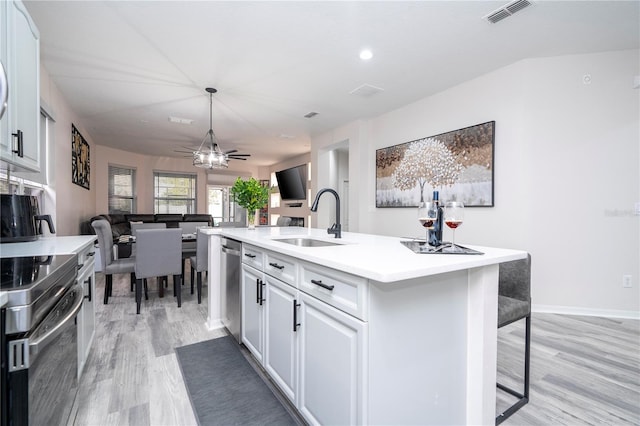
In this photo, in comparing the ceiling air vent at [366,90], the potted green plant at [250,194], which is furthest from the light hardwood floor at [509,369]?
the ceiling air vent at [366,90]

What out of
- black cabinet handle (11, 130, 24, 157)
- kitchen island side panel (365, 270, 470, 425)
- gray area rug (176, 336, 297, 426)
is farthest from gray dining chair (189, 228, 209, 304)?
kitchen island side panel (365, 270, 470, 425)

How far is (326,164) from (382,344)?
210 inches

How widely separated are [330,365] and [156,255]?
270cm

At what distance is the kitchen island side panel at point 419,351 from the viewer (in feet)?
3.48

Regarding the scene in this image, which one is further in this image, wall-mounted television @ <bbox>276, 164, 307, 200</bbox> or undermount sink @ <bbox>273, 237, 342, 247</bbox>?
wall-mounted television @ <bbox>276, 164, 307, 200</bbox>

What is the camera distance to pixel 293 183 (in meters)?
7.91

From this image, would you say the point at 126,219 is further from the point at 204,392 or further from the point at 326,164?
the point at 204,392

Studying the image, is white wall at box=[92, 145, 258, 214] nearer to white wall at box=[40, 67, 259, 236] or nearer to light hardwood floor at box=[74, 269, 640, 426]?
white wall at box=[40, 67, 259, 236]

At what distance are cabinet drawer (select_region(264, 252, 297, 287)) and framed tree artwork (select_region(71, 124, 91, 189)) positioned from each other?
13.9 ft

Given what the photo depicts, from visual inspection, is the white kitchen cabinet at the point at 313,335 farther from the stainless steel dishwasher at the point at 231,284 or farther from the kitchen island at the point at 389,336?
the stainless steel dishwasher at the point at 231,284

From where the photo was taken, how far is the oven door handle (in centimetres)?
89

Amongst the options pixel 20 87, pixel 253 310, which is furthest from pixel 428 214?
pixel 20 87

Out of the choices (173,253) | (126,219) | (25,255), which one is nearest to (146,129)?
(126,219)

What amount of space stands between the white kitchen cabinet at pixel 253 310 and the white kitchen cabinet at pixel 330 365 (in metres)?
0.51
